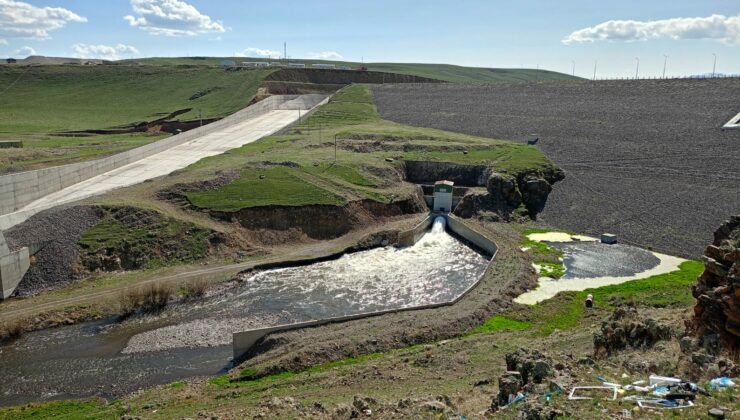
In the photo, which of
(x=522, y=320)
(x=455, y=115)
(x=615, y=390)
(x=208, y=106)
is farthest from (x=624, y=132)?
(x=208, y=106)

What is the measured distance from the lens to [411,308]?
35156 mm

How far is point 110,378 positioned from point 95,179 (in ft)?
121

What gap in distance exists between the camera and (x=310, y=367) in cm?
2844

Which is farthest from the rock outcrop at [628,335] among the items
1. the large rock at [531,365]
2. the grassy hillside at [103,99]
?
the grassy hillside at [103,99]

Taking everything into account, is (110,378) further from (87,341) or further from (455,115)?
(455,115)

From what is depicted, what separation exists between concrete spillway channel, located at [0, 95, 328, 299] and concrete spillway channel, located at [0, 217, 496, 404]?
10.4m

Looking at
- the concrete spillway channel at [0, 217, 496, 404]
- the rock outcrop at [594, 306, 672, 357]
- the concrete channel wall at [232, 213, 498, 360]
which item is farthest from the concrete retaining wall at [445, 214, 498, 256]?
the rock outcrop at [594, 306, 672, 357]

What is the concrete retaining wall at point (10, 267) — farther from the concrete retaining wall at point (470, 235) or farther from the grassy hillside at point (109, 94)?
the grassy hillside at point (109, 94)

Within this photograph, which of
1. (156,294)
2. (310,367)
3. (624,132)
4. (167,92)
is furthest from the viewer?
(167,92)

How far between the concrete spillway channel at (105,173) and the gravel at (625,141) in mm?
28279

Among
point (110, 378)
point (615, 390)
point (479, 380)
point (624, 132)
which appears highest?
point (624, 132)

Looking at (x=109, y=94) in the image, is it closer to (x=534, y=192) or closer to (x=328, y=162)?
(x=328, y=162)

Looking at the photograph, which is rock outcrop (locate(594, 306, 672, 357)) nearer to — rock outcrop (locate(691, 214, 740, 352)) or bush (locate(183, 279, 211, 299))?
rock outcrop (locate(691, 214, 740, 352))

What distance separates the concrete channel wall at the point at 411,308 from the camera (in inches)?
1224
